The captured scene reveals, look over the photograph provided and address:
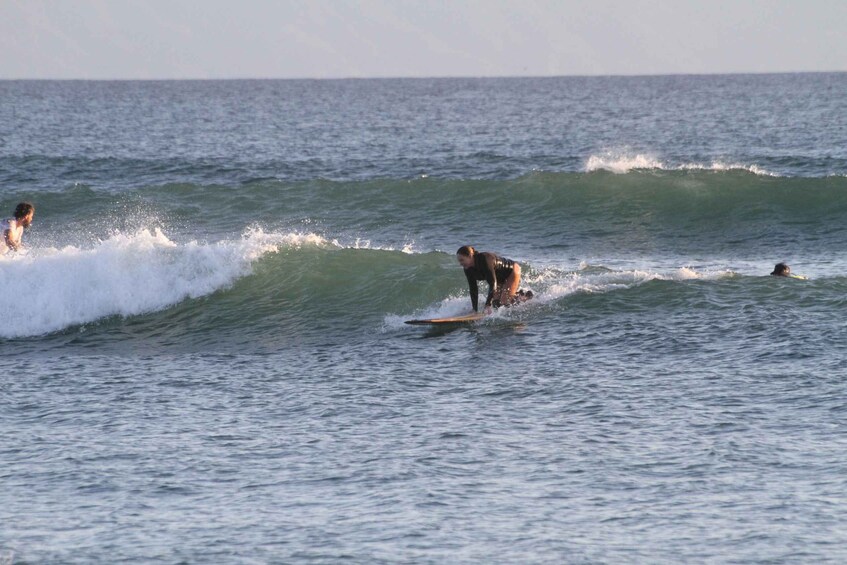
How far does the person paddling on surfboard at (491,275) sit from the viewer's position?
15.2 metres

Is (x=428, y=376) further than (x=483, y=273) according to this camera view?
No

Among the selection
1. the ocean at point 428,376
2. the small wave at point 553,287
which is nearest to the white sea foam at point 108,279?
the ocean at point 428,376

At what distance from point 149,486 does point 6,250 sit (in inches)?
411

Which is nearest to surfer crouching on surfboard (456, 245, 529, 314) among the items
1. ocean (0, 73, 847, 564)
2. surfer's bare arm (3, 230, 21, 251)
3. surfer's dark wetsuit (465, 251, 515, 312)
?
surfer's dark wetsuit (465, 251, 515, 312)

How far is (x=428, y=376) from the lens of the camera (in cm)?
1333

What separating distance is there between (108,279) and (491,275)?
6.80 metres

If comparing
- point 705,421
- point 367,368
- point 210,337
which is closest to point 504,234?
point 210,337

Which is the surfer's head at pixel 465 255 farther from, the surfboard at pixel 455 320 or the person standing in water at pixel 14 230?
the person standing in water at pixel 14 230

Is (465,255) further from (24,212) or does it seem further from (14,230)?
(14,230)

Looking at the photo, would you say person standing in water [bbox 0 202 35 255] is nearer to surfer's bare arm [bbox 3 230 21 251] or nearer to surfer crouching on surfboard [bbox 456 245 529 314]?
surfer's bare arm [bbox 3 230 21 251]

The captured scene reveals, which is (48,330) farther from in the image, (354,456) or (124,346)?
(354,456)

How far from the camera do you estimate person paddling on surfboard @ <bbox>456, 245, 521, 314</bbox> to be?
1523cm

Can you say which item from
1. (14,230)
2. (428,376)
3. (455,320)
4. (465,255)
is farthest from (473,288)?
(14,230)

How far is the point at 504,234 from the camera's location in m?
25.8
